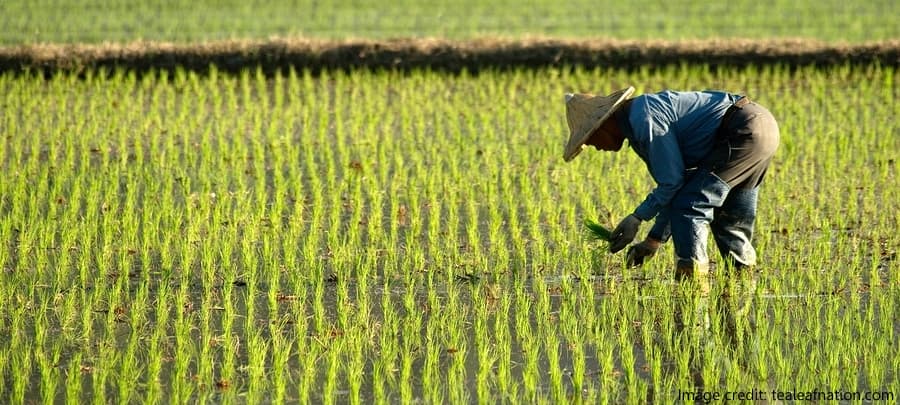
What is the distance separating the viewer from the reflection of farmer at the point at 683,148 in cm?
498

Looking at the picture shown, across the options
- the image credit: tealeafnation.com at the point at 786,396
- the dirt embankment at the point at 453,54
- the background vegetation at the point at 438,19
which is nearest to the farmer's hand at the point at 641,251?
the image credit: tealeafnation.com at the point at 786,396

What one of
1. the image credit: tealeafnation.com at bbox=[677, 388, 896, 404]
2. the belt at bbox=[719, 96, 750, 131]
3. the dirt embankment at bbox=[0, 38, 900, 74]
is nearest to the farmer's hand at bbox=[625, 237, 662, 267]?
the belt at bbox=[719, 96, 750, 131]

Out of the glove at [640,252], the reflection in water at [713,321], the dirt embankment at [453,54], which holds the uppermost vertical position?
the dirt embankment at [453,54]

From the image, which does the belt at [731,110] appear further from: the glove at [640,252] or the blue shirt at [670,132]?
the glove at [640,252]

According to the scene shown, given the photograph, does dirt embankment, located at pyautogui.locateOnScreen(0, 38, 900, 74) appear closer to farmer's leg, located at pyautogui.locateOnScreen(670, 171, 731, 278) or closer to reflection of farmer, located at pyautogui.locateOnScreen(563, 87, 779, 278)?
reflection of farmer, located at pyautogui.locateOnScreen(563, 87, 779, 278)

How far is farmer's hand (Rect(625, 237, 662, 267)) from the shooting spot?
209 inches

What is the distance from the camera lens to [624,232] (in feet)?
17.0

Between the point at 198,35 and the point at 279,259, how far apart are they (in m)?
6.07

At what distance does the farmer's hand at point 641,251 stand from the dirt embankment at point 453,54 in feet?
18.7

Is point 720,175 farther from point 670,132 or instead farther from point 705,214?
point 670,132

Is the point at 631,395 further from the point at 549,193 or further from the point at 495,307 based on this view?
the point at 549,193

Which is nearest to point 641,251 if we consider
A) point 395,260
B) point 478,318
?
point 478,318

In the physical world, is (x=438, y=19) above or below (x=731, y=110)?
above

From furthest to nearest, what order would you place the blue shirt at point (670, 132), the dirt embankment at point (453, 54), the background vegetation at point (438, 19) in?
the background vegetation at point (438, 19), the dirt embankment at point (453, 54), the blue shirt at point (670, 132)
